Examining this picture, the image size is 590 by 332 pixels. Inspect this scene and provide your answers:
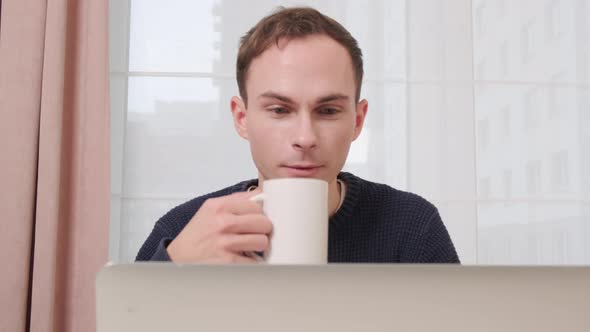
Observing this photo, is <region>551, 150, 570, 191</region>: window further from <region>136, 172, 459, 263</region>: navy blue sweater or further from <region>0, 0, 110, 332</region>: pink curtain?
<region>0, 0, 110, 332</region>: pink curtain

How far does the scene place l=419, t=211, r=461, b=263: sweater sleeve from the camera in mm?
1091

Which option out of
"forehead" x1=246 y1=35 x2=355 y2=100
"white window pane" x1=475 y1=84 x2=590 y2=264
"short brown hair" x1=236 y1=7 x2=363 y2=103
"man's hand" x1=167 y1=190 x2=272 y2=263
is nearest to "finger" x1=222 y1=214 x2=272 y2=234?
"man's hand" x1=167 y1=190 x2=272 y2=263

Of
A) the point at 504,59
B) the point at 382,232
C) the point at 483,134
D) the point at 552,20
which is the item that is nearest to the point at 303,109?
the point at 382,232

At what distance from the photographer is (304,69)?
38.4 inches

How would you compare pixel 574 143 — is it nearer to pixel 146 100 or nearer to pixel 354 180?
pixel 354 180

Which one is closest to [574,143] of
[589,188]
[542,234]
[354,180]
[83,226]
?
[589,188]

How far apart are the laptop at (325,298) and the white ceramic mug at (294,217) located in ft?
0.56

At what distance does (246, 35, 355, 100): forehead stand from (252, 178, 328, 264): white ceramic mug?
0.45m

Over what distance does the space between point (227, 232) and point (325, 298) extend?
202 mm

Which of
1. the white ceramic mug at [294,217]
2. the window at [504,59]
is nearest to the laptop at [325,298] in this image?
the white ceramic mug at [294,217]

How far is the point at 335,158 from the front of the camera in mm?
983

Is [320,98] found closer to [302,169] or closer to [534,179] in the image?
[302,169]

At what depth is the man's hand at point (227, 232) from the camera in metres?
0.52

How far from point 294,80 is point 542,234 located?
1.47 meters
